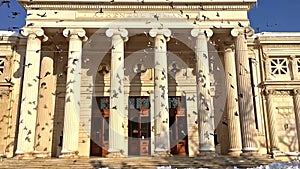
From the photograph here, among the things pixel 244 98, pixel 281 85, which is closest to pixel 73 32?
pixel 244 98

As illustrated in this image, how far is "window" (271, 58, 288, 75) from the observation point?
18969 millimetres

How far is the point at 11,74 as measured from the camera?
1792 cm

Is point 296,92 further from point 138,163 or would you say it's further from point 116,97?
point 138,163

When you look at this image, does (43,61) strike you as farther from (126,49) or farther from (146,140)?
(146,140)

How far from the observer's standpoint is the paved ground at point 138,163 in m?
12.8

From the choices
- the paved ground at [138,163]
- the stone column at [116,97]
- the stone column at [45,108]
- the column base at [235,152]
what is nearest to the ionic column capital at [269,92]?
the column base at [235,152]

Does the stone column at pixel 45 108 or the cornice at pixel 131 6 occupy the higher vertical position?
the cornice at pixel 131 6

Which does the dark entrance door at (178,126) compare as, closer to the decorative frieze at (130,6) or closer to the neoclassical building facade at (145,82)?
the neoclassical building facade at (145,82)

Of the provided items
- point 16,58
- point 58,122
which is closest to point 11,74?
point 16,58

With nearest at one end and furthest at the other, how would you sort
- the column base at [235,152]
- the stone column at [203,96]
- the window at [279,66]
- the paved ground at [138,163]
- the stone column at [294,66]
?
the paved ground at [138,163] → the stone column at [203,96] → the column base at [235,152] → the stone column at [294,66] → the window at [279,66]

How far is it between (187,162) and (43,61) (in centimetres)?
901

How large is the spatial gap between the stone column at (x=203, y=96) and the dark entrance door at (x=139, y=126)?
3.91 metres

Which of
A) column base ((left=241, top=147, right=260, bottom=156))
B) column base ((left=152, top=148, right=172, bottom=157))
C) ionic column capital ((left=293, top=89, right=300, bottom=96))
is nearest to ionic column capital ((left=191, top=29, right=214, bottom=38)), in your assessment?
column base ((left=241, top=147, right=260, bottom=156))

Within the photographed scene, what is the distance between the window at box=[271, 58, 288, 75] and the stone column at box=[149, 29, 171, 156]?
7.03 metres
